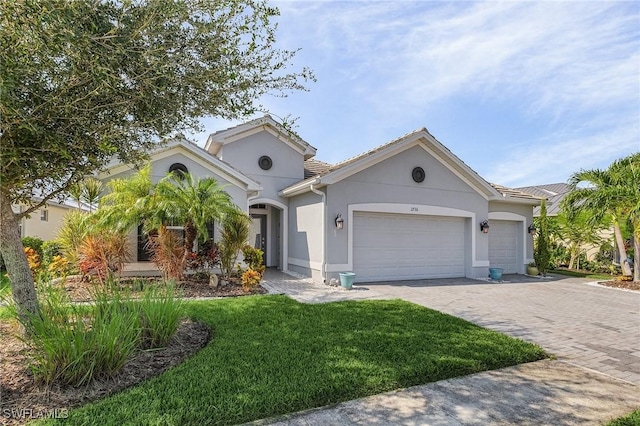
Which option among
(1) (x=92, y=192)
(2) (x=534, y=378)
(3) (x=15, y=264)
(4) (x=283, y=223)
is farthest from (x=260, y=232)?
(2) (x=534, y=378)

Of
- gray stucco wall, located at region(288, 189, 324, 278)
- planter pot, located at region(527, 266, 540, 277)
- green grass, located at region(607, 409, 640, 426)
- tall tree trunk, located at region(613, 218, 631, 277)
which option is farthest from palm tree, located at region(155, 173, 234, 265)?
tall tree trunk, located at region(613, 218, 631, 277)

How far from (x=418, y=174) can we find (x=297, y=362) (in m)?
10.7

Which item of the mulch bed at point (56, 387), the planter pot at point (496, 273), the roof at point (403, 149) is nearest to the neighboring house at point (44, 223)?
the roof at point (403, 149)

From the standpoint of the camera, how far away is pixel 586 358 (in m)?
5.67

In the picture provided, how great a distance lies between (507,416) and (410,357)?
1595 millimetres

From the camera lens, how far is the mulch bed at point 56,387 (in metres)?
3.61

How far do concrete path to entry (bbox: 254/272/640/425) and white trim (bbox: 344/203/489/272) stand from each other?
213 cm

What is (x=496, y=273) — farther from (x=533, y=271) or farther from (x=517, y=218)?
(x=517, y=218)

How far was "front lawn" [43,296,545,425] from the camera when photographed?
3680mm

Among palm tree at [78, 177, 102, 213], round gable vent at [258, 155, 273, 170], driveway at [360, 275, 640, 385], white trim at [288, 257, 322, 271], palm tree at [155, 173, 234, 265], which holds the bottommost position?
driveway at [360, 275, 640, 385]

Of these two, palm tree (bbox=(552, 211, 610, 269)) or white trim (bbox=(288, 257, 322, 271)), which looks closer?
white trim (bbox=(288, 257, 322, 271))

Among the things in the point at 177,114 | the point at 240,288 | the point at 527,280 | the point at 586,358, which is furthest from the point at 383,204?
the point at 177,114

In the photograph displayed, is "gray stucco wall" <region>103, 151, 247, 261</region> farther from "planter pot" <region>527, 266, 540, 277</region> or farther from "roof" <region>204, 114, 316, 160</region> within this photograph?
"planter pot" <region>527, 266, 540, 277</region>

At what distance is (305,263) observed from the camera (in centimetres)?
1406
